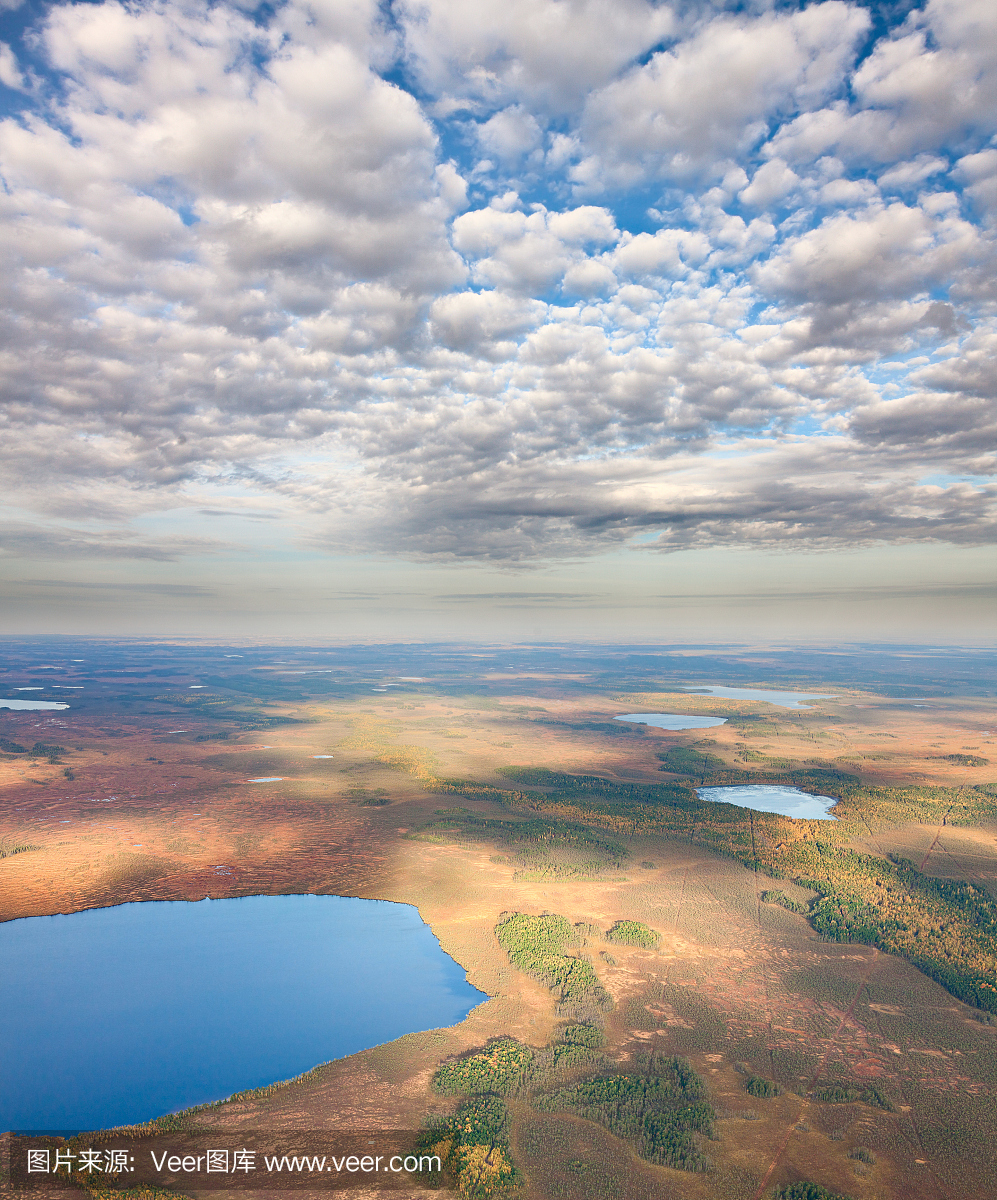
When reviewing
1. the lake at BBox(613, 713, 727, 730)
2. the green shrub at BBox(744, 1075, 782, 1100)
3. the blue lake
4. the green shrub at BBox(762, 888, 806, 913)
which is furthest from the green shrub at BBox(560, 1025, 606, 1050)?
the lake at BBox(613, 713, 727, 730)

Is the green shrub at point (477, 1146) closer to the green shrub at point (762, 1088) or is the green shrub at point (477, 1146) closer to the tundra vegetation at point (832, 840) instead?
the green shrub at point (762, 1088)

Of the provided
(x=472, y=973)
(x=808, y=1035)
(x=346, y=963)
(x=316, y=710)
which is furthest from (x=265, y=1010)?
(x=316, y=710)

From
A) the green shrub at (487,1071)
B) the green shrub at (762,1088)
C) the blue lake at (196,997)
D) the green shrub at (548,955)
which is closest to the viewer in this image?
the green shrub at (762,1088)

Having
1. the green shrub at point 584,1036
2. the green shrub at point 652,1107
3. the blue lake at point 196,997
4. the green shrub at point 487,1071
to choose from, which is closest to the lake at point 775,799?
the blue lake at point 196,997

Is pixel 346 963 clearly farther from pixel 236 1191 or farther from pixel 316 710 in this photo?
pixel 316 710

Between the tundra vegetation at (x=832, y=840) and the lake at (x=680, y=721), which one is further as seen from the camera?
the lake at (x=680, y=721)

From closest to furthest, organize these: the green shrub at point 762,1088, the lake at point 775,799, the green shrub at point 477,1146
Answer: the green shrub at point 477,1146
the green shrub at point 762,1088
the lake at point 775,799

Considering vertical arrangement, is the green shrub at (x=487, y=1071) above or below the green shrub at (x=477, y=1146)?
below
